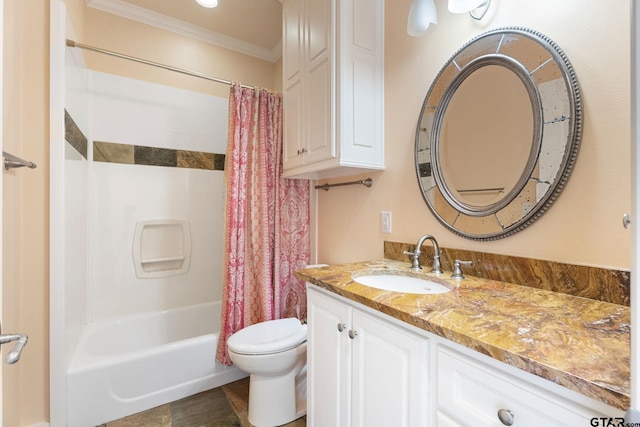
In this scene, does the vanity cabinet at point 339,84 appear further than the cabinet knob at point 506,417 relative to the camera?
Yes

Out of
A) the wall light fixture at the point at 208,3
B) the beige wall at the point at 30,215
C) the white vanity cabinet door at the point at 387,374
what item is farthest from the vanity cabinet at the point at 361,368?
the wall light fixture at the point at 208,3

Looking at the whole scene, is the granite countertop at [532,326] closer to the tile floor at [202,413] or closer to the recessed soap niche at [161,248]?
the tile floor at [202,413]

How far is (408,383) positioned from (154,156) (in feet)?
7.98

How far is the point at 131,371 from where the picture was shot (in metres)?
1.66

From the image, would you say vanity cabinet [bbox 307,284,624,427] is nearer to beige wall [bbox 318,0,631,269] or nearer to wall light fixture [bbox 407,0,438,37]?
beige wall [bbox 318,0,631,269]

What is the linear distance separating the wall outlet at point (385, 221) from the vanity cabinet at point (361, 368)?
2.00 ft

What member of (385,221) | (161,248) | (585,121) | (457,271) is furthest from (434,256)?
(161,248)

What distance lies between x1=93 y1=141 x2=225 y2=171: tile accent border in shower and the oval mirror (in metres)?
1.90

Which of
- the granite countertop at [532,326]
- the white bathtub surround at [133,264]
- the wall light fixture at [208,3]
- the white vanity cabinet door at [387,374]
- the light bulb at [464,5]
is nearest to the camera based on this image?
the granite countertop at [532,326]

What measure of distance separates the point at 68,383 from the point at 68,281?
0.53 meters

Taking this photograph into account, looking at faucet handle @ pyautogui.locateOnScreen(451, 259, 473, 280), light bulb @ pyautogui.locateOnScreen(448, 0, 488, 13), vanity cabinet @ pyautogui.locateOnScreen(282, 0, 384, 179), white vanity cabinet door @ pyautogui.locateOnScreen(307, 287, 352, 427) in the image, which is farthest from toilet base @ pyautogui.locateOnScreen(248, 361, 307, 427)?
light bulb @ pyautogui.locateOnScreen(448, 0, 488, 13)

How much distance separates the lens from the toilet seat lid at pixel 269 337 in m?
1.49

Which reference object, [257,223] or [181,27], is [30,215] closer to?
[257,223]

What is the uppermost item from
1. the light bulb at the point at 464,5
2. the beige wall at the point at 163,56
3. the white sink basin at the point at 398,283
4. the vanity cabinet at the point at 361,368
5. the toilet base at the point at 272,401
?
the beige wall at the point at 163,56
